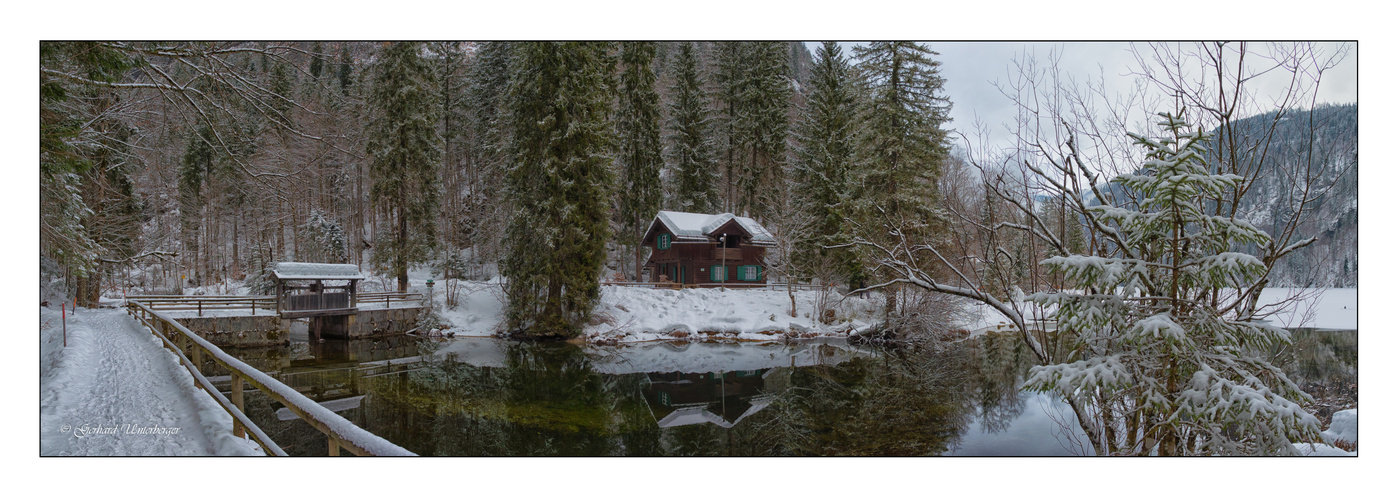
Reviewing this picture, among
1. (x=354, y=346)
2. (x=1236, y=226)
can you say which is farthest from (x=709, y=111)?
(x=1236, y=226)

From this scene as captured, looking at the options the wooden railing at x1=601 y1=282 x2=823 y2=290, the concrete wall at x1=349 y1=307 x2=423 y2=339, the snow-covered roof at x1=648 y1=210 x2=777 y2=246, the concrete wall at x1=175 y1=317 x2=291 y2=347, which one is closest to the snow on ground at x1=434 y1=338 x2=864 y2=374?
the concrete wall at x1=349 y1=307 x2=423 y2=339

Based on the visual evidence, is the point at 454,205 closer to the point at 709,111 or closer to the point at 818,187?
the point at 709,111

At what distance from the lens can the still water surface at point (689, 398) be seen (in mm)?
7441

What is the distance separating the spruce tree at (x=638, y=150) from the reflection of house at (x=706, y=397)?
453 inches

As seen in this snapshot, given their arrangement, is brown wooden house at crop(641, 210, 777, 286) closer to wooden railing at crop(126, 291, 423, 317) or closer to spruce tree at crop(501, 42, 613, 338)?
spruce tree at crop(501, 42, 613, 338)

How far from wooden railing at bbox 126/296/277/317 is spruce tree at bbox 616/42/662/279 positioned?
1154 centimetres

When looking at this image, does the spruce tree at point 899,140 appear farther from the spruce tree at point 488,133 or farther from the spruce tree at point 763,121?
the spruce tree at point 488,133

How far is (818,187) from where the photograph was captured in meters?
22.2

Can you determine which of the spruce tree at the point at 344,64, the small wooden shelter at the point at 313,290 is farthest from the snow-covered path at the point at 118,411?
the small wooden shelter at the point at 313,290

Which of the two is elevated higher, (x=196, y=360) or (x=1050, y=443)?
(x=196, y=360)

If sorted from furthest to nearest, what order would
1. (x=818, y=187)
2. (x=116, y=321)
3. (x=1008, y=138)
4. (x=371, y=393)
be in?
(x=818, y=187)
(x=116, y=321)
(x=371, y=393)
(x=1008, y=138)

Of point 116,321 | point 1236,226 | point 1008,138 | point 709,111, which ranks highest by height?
point 709,111

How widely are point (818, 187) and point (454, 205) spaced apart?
15.8 meters

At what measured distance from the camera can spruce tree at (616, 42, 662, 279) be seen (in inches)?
944
